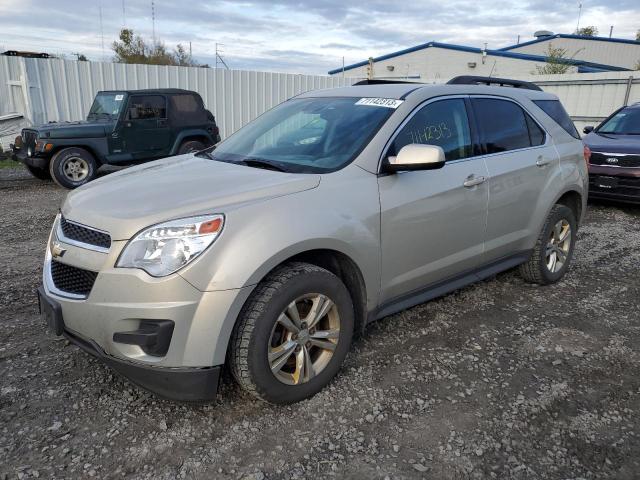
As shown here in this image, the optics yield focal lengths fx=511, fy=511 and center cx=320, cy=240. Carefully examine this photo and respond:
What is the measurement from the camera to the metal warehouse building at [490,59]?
27.4 meters

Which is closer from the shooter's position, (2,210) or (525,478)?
(525,478)

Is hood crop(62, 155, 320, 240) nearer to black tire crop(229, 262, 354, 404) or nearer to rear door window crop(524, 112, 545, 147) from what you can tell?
black tire crop(229, 262, 354, 404)

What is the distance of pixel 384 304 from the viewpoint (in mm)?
3250

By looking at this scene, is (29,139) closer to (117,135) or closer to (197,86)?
(117,135)

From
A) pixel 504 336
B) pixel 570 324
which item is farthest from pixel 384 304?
pixel 570 324

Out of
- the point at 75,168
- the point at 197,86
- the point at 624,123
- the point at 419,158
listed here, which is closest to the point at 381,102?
the point at 419,158

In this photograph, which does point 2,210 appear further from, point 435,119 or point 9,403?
point 435,119

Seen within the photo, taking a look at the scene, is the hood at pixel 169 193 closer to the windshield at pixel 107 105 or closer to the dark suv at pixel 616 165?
the dark suv at pixel 616 165

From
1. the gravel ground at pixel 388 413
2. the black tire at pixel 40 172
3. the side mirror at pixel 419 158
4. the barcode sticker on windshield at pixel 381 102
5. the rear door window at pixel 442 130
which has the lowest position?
the gravel ground at pixel 388 413

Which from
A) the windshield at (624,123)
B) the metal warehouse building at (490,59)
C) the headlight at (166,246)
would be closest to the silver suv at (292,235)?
the headlight at (166,246)

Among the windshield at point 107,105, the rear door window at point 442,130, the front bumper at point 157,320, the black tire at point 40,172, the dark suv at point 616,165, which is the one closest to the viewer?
the front bumper at point 157,320

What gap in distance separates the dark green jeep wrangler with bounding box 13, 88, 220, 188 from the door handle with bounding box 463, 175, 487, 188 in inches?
312

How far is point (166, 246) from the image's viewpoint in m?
2.38

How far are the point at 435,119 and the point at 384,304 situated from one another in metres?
1.33
